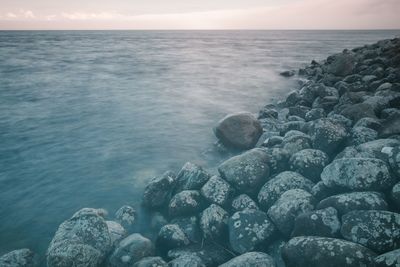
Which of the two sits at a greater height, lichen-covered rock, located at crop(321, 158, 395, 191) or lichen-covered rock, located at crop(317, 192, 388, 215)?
lichen-covered rock, located at crop(321, 158, 395, 191)

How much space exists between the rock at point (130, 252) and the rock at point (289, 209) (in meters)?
2.00

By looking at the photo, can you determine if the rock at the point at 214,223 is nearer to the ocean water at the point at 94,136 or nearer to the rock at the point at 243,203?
the rock at the point at 243,203

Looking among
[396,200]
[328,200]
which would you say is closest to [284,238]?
[328,200]

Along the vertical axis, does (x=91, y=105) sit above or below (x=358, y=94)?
below

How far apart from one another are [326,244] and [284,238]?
1114 mm

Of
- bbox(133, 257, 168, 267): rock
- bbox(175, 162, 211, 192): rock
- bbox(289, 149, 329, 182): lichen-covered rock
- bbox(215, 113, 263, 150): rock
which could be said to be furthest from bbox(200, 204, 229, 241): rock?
bbox(215, 113, 263, 150): rock

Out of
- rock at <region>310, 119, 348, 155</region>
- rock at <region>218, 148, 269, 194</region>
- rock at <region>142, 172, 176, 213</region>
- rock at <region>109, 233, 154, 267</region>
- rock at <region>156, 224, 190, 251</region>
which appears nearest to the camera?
rock at <region>109, 233, 154, 267</region>

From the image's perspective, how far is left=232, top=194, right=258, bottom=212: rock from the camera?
5.81 meters

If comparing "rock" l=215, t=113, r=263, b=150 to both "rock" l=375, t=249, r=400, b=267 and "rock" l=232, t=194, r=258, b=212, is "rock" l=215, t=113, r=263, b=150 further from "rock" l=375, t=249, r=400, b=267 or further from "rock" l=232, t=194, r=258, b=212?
"rock" l=375, t=249, r=400, b=267

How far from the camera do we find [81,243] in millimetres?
4848

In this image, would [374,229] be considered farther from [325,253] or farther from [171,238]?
[171,238]

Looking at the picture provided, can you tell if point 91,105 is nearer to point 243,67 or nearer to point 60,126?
point 60,126

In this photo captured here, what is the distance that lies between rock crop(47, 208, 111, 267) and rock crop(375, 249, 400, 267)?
3.73 metres

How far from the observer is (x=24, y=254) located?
5168 millimetres
